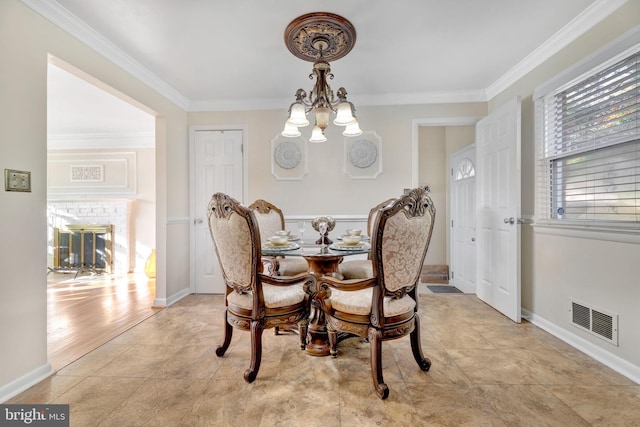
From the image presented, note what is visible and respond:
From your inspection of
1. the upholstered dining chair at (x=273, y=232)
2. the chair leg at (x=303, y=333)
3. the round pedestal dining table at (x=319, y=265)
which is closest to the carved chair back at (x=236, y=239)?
the round pedestal dining table at (x=319, y=265)

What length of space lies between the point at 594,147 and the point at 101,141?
656 centimetres

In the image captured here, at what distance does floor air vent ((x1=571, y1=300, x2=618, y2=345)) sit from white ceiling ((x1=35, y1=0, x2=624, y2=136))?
81.8 inches

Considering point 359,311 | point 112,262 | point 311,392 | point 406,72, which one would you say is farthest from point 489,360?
point 112,262

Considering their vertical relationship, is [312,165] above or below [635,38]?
below

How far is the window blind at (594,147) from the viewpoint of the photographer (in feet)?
5.65

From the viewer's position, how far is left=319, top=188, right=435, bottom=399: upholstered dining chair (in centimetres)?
147

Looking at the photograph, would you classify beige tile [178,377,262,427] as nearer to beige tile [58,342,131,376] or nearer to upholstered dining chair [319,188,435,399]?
upholstered dining chair [319,188,435,399]

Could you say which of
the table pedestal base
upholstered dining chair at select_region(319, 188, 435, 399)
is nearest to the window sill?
upholstered dining chair at select_region(319, 188, 435, 399)

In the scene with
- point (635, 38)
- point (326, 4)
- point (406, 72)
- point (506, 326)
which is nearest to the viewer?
point (635, 38)

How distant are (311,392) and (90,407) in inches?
46.3

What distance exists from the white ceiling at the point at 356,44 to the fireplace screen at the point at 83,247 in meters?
2.70

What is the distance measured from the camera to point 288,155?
347 cm

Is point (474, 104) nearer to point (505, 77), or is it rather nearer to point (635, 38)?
point (505, 77)

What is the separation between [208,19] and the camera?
1.99 meters
